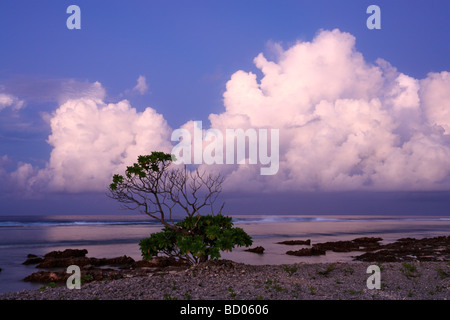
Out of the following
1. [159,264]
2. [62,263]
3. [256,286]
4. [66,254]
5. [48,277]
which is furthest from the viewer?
[66,254]

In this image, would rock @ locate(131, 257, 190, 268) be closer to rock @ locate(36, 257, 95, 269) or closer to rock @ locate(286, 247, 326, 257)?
rock @ locate(36, 257, 95, 269)

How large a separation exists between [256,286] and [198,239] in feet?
12.1

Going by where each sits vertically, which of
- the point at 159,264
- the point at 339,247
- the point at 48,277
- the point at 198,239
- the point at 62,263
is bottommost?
the point at 339,247

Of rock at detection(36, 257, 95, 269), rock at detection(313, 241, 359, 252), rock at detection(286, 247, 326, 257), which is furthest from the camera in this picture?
rock at detection(313, 241, 359, 252)

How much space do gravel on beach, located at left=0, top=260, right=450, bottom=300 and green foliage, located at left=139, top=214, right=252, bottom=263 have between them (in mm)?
851

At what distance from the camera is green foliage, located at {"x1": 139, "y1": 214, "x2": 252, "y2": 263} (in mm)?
14070

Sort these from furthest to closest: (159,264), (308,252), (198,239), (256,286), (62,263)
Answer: (308,252)
(62,263)
(159,264)
(198,239)
(256,286)

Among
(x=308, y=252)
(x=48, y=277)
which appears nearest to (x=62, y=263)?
(x=48, y=277)

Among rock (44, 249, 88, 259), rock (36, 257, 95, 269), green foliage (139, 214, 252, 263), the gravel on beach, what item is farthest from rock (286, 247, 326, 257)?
rock (44, 249, 88, 259)

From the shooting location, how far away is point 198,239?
14688 mm

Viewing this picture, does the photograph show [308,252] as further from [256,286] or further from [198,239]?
[256,286]

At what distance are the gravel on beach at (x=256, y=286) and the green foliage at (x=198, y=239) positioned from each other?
85 cm

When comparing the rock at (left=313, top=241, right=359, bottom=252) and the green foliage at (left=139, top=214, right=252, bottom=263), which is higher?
the green foliage at (left=139, top=214, right=252, bottom=263)

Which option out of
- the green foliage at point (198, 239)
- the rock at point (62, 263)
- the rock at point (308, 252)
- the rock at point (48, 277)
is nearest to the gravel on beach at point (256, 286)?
the green foliage at point (198, 239)
